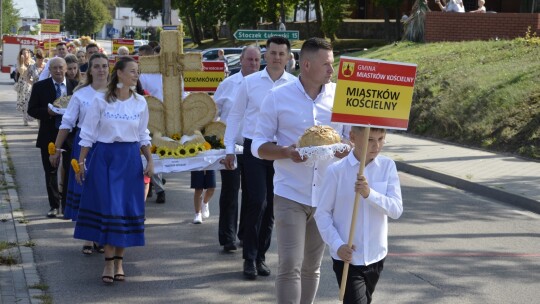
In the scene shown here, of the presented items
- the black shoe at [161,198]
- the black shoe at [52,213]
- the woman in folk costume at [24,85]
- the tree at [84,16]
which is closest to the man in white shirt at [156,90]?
the black shoe at [161,198]

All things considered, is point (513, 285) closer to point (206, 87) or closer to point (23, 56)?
point (206, 87)

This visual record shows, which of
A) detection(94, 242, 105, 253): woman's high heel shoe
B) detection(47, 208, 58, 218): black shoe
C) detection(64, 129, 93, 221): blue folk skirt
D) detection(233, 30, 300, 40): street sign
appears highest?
detection(233, 30, 300, 40): street sign

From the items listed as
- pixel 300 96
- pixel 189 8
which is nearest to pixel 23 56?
pixel 300 96

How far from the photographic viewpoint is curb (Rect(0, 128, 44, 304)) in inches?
296

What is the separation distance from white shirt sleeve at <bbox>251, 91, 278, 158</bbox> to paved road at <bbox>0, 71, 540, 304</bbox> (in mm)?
1646

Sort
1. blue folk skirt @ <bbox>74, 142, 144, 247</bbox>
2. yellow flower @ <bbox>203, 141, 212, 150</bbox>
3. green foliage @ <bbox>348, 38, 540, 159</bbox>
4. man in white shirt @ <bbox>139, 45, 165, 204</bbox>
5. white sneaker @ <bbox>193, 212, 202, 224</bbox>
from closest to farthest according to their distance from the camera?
blue folk skirt @ <bbox>74, 142, 144, 247</bbox>, yellow flower @ <bbox>203, 141, 212, 150</bbox>, white sneaker @ <bbox>193, 212, 202, 224</bbox>, man in white shirt @ <bbox>139, 45, 165, 204</bbox>, green foliage @ <bbox>348, 38, 540, 159</bbox>

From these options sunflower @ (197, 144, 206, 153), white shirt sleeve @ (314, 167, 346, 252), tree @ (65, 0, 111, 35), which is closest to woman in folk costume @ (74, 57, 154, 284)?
sunflower @ (197, 144, 206, 153)

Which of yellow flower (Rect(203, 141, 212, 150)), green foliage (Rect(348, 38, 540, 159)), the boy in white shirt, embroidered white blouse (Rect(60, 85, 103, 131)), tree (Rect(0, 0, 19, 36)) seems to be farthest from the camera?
tree (Rect(0, 0, 19, 36))

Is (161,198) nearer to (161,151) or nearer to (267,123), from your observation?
(161,151)

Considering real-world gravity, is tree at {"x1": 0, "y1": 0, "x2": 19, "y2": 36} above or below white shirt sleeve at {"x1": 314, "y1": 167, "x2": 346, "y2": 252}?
below

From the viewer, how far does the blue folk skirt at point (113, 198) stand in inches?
312

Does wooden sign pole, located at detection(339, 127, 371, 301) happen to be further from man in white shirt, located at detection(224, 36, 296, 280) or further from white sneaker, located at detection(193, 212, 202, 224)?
white sneaker, located at detection(193, 212, 202, 224)

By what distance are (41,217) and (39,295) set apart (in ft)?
12.1

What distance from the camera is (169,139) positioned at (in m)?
9.73
